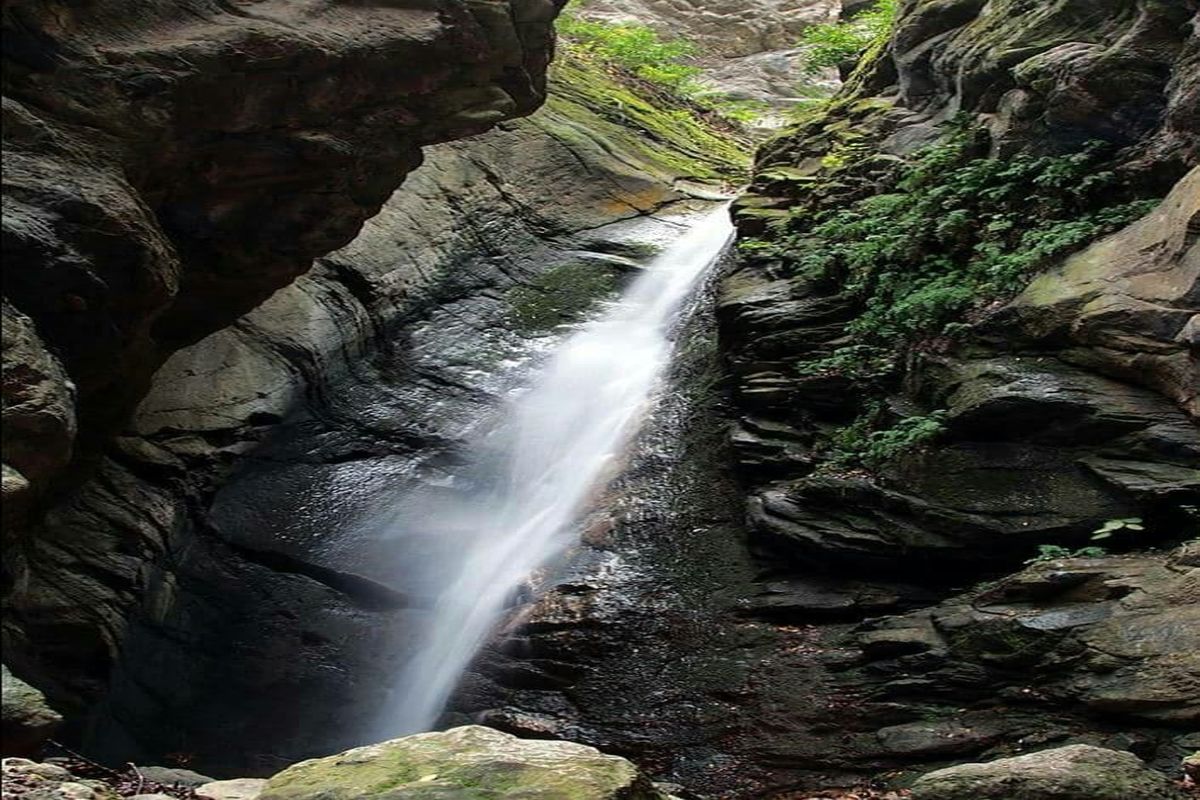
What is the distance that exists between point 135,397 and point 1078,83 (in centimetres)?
884

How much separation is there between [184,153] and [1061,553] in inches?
279

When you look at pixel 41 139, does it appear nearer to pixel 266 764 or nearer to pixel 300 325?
pixel 266 764

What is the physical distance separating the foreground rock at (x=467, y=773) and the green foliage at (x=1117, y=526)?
12.8 feet

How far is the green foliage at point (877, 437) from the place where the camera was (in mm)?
8289

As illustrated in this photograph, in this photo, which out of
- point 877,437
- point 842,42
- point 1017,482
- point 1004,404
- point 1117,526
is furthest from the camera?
point 842,42

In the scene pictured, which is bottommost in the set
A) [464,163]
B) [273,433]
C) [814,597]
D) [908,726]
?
[908,726]

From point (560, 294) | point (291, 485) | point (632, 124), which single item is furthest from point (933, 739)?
point (632, 124)

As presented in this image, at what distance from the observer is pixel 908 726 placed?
6797 mm

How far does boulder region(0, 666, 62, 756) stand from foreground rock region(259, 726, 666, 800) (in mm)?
1709

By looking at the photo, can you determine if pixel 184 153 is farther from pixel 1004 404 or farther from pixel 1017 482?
pixel 1017 482

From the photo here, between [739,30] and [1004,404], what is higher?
[739,30]

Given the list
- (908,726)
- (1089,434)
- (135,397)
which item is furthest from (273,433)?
(1089,434)

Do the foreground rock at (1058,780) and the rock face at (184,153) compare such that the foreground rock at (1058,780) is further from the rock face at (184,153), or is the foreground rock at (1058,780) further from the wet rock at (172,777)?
the wet rock at (172,777)

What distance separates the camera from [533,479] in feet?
36.8
